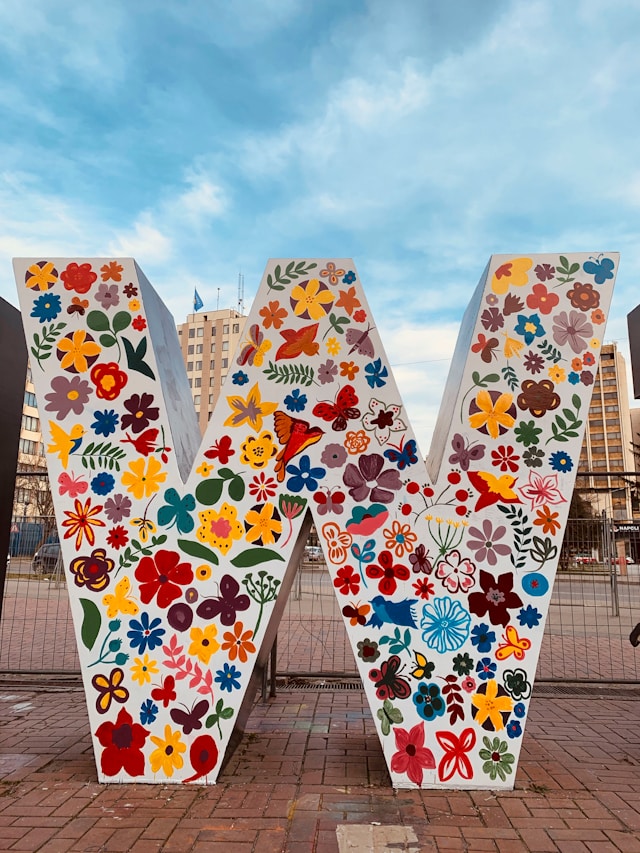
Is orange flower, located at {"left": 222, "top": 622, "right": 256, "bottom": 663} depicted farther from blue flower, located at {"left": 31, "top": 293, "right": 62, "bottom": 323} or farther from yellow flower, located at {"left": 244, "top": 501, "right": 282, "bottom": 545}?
blue flower, located at {"left": 31, "top": 293, "right": 62, "bottom": 323}

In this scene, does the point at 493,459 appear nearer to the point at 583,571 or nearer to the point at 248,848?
the point at 248,848

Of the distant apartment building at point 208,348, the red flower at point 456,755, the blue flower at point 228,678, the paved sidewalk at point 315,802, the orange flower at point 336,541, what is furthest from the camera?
the distant apartment building at point 208,348

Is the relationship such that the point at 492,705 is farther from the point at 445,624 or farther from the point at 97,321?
the point at 97,321

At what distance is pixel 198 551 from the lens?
4.05 m

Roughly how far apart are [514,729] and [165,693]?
6.98 feet

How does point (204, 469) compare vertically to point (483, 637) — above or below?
above

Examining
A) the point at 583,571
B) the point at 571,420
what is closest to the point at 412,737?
the point at 571,420

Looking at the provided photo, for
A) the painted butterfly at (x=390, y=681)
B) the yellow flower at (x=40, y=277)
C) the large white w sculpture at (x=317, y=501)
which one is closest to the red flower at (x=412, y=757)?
the large white w sculpture at (x=317, y=501)

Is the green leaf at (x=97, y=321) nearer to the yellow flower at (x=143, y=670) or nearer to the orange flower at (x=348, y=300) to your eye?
the orange flower at (x=348, y=300)

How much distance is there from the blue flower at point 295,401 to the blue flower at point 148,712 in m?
2.03

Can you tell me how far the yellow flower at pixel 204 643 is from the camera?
13.0ft

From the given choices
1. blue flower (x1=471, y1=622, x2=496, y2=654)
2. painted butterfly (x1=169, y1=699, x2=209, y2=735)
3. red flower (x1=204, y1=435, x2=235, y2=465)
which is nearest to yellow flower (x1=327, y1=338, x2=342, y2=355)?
red flower (x1=204, y1=435, x2=235, y2=465)

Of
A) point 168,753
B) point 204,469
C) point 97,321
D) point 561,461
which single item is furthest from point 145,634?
point 561,461

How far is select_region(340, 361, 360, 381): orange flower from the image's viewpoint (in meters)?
4.23
